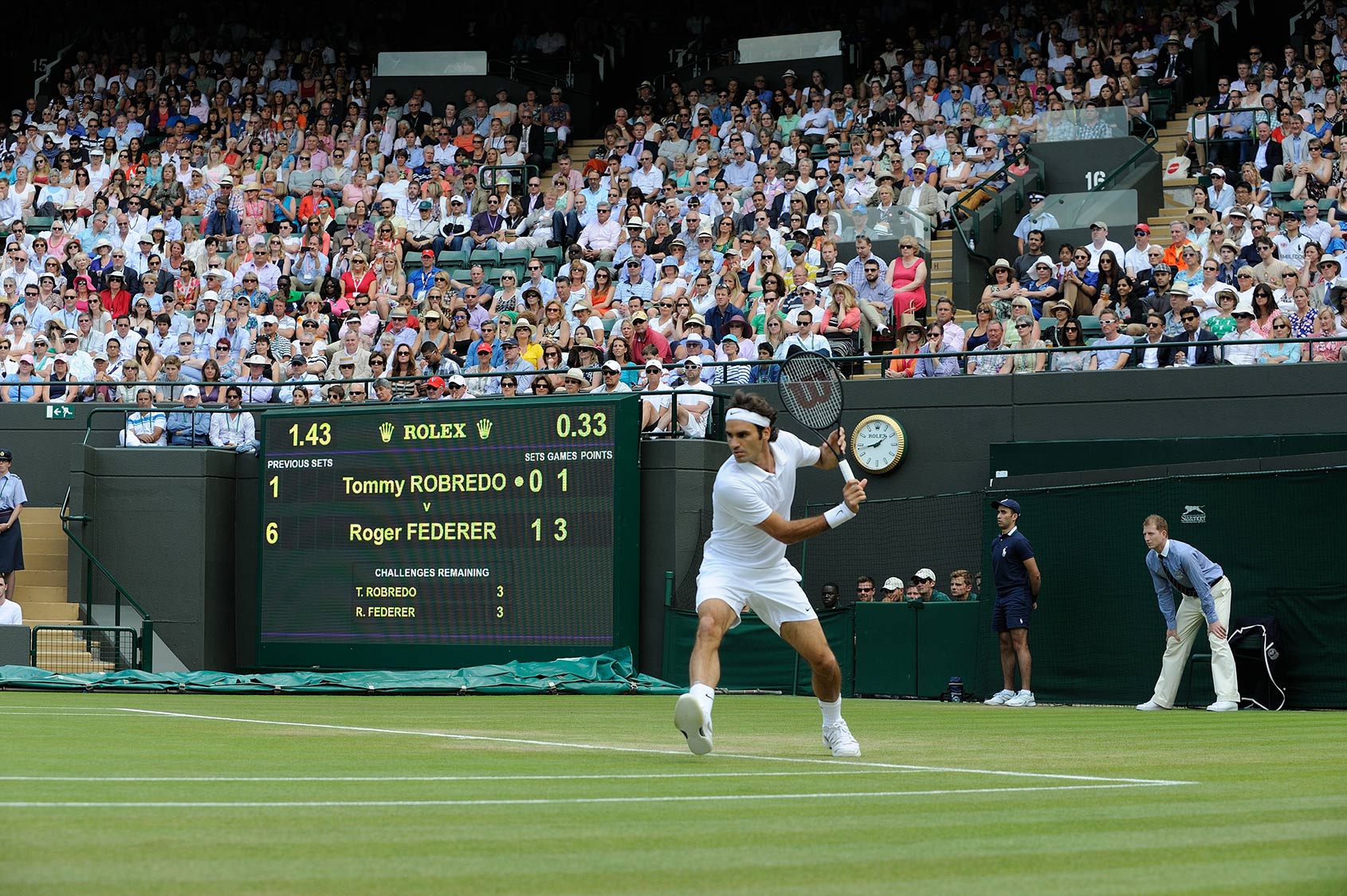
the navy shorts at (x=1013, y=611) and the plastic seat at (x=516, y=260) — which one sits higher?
the plastic seat at (x=516, y=260)

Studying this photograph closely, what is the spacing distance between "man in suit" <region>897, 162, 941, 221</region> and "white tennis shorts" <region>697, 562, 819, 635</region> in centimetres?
1477

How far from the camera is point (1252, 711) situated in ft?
46.2

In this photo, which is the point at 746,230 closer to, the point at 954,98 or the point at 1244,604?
the point at 954,98

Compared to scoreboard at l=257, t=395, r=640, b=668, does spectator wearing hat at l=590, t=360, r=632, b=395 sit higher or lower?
higher

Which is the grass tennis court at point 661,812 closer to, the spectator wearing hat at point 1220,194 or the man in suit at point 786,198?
the spectator wearing hat at point 1220,194

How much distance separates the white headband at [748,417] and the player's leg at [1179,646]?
721cm

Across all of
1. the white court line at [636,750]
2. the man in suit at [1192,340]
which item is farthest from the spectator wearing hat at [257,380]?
the man in suit at [1192,340]

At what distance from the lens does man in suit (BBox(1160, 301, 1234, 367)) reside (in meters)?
A: 18.4

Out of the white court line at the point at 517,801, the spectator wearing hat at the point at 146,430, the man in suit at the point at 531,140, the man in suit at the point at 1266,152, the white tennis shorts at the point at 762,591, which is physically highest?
the man in suit at the point at 531,140

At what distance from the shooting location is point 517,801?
244 inches

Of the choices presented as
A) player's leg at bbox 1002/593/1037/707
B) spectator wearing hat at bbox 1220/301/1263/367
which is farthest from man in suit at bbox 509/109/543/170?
player's leg at bbox 1002/593/1037/707

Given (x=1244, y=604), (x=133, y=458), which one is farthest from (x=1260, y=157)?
(x=133, y=458)

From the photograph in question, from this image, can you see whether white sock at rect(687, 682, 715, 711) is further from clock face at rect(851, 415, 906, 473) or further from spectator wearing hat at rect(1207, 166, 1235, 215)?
spectator wearing hat at rect(1207, 166, 1235, 215)

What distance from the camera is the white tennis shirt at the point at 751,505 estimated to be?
887 cm
